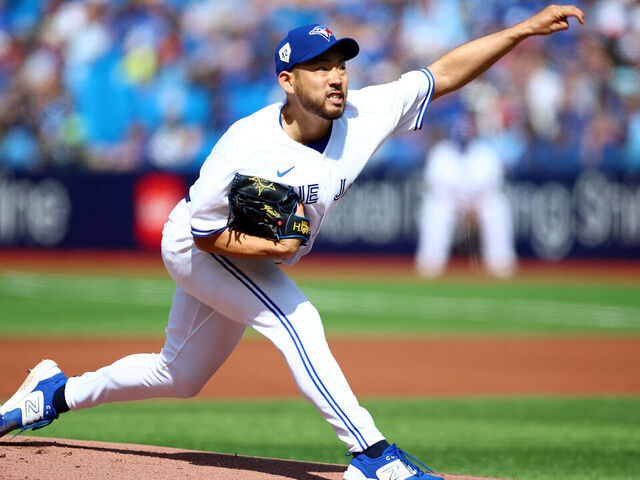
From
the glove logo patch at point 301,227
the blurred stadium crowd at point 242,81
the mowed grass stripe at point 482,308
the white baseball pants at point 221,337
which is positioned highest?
the blurred stadium crowd at point 242,81

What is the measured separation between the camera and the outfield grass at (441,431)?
532 centimetres

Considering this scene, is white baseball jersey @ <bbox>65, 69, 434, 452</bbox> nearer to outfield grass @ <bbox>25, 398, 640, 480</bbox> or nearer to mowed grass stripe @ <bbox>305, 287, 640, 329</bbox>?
outfield grass @ <bbox>25, 398, 640, 480</bbox>

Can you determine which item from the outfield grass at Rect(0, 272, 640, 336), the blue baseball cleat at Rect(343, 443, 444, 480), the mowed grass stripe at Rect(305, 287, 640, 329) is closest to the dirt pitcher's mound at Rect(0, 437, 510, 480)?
the blue baseball cleat at Rect(343, 443, 444, 480)

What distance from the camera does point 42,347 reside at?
32.7 ft

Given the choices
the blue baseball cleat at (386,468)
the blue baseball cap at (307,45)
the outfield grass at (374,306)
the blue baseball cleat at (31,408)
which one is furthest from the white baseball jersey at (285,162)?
the outfield grass at (374,306)

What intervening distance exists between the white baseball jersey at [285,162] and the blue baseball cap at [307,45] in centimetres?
23

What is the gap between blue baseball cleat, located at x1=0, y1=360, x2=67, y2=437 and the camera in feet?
15.4

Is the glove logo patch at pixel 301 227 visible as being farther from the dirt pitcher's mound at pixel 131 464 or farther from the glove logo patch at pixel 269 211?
the dirt pitcher's mound at pixel 131 464

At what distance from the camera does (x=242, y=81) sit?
18.7 metres

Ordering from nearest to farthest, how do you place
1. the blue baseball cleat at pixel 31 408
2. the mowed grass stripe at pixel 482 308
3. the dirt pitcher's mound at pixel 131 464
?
the dirt pitcher's mound at pixel 131 464 < the blue baseball cleat at pixel 31 408 < the mowed grass stripe at pixel 482 308

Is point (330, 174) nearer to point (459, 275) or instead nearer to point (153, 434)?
point (153, 434)

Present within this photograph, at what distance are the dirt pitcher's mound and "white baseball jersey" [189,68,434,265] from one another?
3.26ft

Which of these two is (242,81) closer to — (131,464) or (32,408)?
(32,408)

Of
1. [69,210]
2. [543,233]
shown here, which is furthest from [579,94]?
[69,210]
